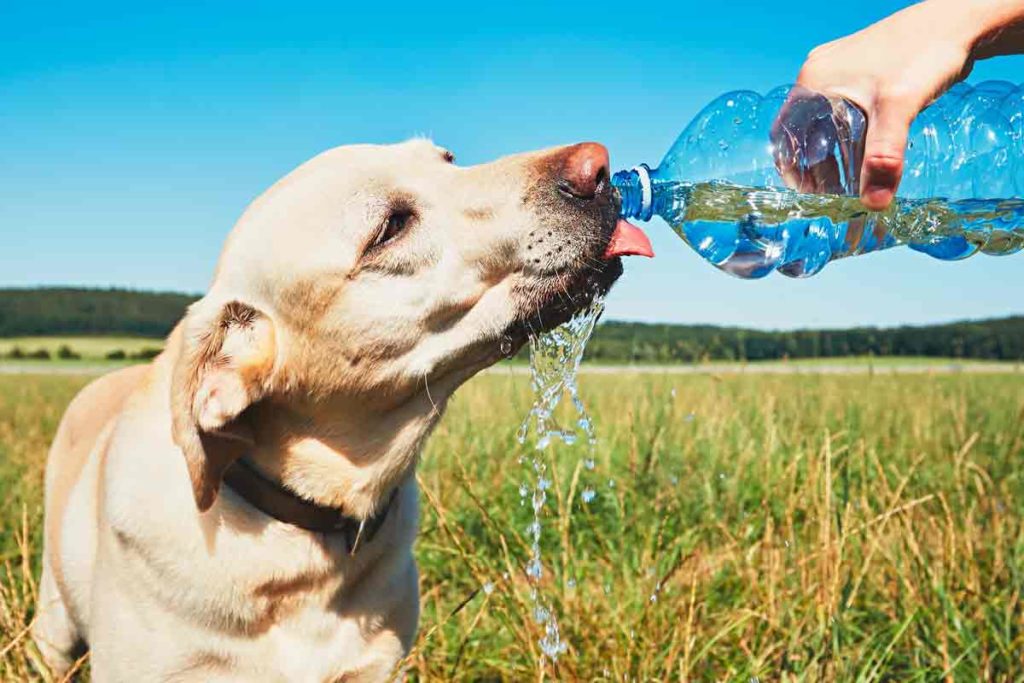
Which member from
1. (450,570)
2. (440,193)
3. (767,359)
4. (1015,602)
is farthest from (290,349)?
(767,359)

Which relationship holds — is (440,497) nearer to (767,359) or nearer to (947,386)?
(767,359)

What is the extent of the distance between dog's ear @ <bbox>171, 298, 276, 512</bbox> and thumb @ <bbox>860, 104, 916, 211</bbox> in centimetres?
170

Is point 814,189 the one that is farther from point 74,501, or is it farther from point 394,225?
point 74,501

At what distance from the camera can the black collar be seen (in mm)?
2543

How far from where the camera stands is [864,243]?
3.11 m

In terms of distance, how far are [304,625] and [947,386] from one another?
8.24m

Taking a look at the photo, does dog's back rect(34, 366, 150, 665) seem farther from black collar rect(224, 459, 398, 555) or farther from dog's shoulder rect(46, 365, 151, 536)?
black collar rect(224, 459, 398, 555)

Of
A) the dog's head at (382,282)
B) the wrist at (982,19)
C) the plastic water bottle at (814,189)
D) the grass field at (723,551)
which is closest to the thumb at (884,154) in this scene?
the wrist at (982,19)

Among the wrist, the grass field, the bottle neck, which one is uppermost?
the wrist

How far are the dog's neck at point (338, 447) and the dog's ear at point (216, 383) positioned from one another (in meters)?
0.10

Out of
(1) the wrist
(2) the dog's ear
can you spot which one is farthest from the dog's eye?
(1) the wrist

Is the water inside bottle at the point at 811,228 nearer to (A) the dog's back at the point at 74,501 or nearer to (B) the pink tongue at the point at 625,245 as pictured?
(B) the pink tongue at the point at 625,245

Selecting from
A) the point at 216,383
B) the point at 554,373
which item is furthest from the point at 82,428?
the point at 554,373

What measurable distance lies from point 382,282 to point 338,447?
53 cm
